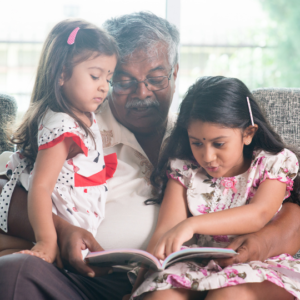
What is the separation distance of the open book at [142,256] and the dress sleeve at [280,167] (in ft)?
1.25

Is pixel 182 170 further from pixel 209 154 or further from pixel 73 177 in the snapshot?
pixel 73 177

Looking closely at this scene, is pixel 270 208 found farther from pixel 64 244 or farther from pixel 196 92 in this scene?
pixel 64 244

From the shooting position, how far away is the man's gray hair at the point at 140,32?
4.15 feet

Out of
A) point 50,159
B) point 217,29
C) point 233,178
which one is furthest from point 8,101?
point 217,29

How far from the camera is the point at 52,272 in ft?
2.85

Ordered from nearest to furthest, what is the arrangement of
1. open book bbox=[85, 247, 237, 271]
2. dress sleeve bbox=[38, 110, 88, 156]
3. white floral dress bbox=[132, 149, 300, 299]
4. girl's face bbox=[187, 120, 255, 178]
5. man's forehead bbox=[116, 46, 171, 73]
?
open book bbox=[85, 247, 237, 271], white floral dress bbox=[132, 149, 300, 299], dress sleeve bbox=[38, 110, 88, 156], girl's face bbox=[187, 120, 255, 178], man's forehead bbox=[116, 46, 171, 73]

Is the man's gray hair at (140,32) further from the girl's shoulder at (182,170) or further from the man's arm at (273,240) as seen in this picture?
the man's arm at (273,240)

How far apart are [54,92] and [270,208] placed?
771 millimetres

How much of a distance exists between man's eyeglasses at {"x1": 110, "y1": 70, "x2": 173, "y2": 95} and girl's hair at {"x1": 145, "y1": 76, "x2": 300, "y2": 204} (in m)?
0.11

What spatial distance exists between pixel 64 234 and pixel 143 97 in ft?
1.86

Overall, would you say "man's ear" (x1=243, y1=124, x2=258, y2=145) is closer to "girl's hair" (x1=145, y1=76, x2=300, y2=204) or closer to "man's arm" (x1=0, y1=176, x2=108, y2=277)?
"girl's hair" (x1=145, y1=76, x2=300, y2=204)

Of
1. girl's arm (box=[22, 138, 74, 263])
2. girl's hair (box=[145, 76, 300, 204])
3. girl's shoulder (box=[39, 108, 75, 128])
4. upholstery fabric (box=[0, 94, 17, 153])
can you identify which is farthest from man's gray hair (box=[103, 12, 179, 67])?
upholstery fabric (box=[0, 94, 17, 153])

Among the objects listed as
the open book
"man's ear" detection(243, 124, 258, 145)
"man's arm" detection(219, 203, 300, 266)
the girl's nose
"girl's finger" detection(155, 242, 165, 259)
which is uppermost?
the girl's nose

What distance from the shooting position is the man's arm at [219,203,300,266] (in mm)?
991
